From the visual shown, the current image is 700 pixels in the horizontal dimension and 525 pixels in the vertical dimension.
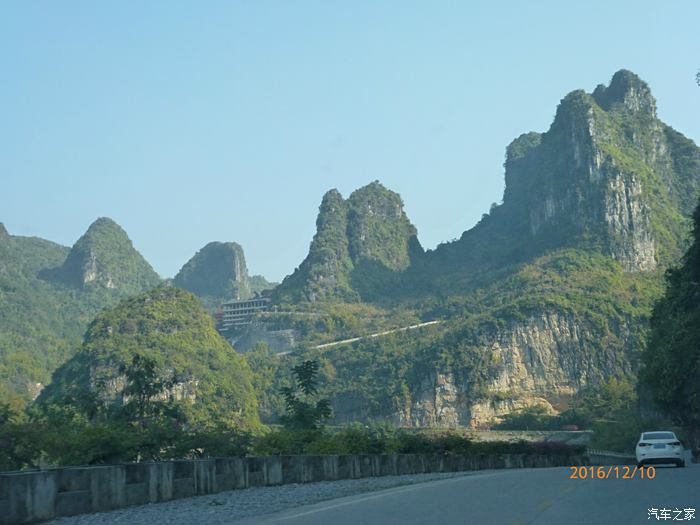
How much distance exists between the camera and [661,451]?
27.5 meters

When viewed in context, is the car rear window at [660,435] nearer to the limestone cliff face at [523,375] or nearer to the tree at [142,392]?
the tree at [142,392]

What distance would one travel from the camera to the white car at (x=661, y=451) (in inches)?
1080

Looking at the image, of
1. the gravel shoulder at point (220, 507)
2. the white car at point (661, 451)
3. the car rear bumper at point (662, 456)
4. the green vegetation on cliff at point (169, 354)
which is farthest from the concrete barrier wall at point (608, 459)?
the green vegetation on cliff at point (169, 354)

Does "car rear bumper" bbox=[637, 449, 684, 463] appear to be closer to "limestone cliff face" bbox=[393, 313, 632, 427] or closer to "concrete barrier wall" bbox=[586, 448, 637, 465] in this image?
"concrete barrier wall" bbox=[586, 448, 637, 465]

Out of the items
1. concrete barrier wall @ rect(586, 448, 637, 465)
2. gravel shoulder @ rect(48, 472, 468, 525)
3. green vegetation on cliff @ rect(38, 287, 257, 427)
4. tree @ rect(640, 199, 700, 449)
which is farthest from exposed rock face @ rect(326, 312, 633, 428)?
gravel shoulder @ rect(48, 472, 468, 525)

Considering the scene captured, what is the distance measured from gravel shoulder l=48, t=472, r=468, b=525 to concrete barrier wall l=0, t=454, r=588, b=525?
0.19 meters

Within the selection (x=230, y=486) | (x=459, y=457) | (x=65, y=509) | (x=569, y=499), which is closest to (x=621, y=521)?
(x=569, y=499)

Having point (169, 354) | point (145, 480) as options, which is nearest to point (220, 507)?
Answer: point (145, 480)

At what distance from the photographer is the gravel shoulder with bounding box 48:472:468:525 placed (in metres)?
14.4

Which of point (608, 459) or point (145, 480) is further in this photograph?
point (608, 459)

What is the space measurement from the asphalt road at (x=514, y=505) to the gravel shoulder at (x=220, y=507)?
80 centimetres

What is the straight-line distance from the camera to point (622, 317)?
186375 mm

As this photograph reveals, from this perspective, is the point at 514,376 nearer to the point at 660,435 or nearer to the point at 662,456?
the point at 660,435

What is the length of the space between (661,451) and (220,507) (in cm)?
1528
